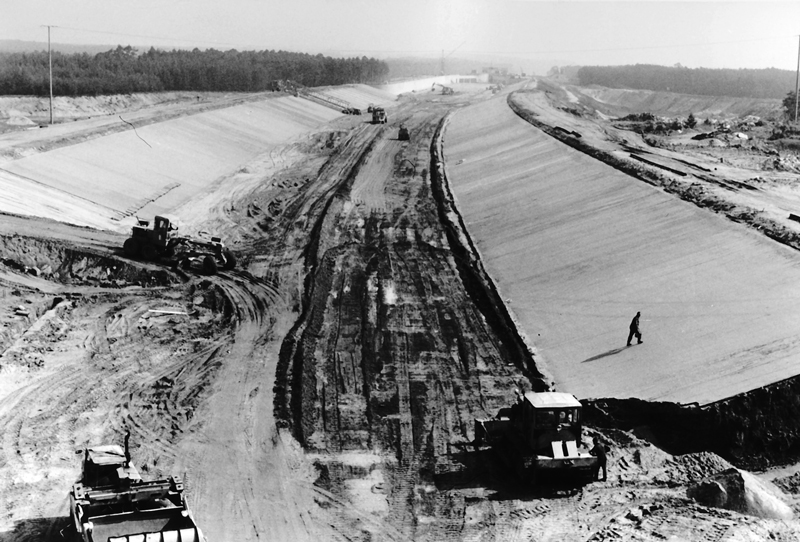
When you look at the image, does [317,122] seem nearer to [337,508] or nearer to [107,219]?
[107,219]

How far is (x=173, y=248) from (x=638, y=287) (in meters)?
17.1

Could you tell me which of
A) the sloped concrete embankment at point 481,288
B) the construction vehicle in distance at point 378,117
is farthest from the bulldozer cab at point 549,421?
the construction vehicle in distance at point 378,117

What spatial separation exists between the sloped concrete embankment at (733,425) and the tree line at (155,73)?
83053 mm

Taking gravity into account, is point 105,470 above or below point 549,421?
below

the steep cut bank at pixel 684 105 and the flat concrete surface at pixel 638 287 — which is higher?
the steep cut bank at pixel 684 105

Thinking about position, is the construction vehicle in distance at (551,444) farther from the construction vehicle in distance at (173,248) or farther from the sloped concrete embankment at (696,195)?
the construction vehicle in distance at (173,248)

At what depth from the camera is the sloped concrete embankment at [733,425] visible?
798 inches

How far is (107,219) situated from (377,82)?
12678cm

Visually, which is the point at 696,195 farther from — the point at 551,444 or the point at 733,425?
the point at 551,444

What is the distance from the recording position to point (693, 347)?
24750 millimetres

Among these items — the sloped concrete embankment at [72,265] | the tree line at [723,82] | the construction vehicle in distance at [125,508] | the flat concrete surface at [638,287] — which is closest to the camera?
the construction vehicle in distance at [125,508]

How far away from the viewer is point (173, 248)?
3450 cm

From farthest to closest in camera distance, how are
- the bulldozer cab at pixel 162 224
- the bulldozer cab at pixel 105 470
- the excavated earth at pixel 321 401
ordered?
the bulldozer cab at pixel 162 224
the excavated earth at pixel 321 401
the bulldozer cab at pixel 105 470

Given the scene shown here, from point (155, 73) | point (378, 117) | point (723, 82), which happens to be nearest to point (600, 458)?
point (378, 117)
